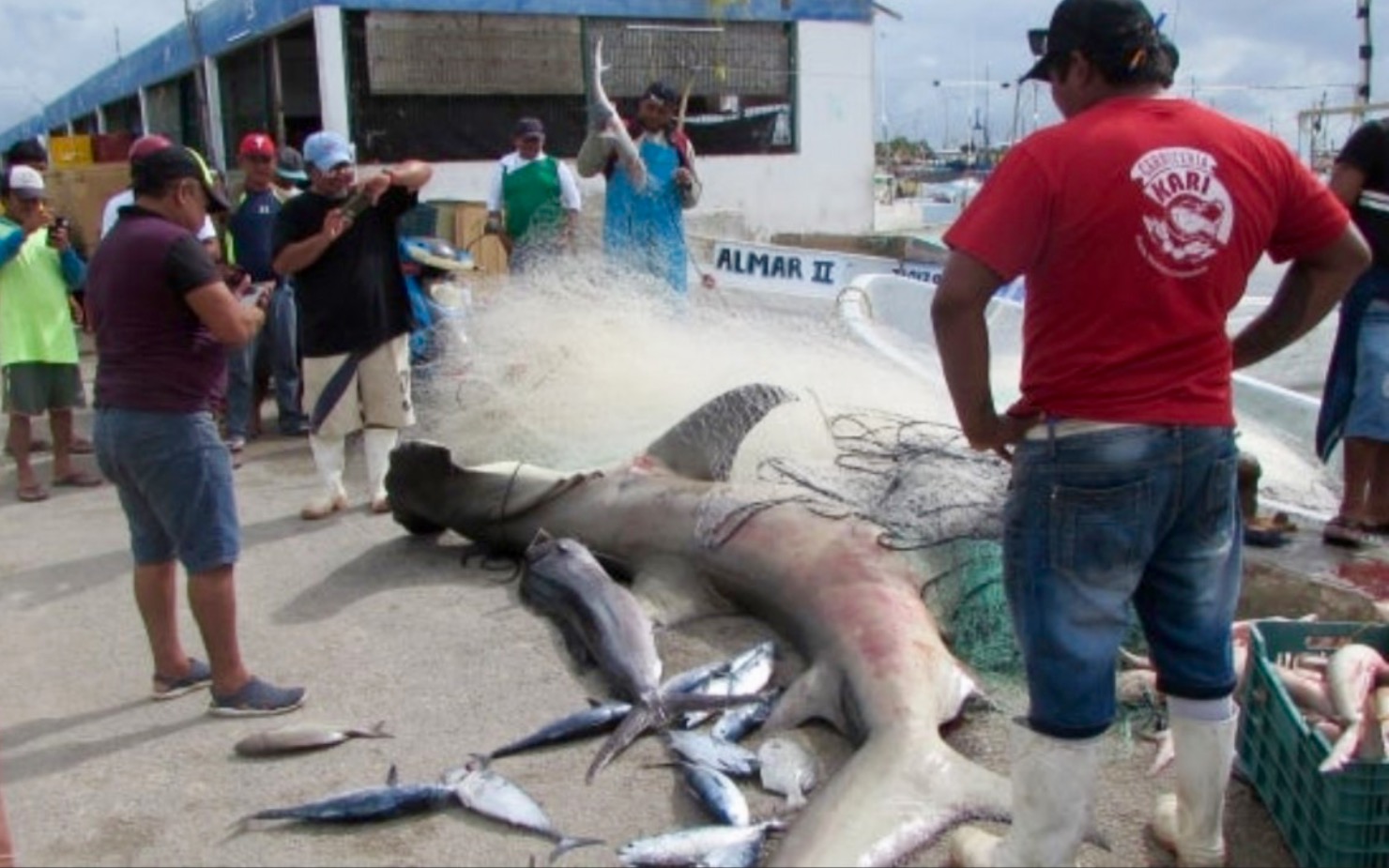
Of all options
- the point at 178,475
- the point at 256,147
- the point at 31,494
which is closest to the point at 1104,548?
the point at 178,475

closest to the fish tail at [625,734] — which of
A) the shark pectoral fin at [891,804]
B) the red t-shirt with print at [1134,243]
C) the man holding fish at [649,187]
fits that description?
the shark pectoral fin at [891,804]

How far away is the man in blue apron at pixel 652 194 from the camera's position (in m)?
8.52

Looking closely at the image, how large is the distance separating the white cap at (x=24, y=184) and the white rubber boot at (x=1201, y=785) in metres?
6.79

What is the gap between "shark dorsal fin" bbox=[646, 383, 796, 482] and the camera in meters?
5.59

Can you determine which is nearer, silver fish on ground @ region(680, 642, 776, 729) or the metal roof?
silver fish on ground @ region(680, 642, 776, 729)

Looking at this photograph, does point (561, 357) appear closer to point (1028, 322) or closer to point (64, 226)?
point (64, 226)

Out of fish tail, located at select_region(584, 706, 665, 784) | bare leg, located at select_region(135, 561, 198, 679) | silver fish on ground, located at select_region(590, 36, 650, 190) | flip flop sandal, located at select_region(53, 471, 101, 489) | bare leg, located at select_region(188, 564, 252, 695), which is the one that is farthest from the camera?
silver fish on ground, located at select_region(590, 36, 650, 190)

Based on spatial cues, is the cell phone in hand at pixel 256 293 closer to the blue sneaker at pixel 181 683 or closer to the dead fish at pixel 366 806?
the blue sneaker at pixel 181 683

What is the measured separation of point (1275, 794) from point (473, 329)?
20.0ft

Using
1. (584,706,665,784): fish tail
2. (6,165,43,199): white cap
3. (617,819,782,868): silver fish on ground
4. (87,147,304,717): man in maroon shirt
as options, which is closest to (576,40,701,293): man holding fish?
(6,165,43,199): white cap

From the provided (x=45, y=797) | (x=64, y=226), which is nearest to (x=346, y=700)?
(x=45, y=797)

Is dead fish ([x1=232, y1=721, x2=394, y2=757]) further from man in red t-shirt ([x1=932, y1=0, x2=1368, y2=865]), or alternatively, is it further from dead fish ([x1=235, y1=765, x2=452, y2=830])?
man in red t-shirt ([x1=932, y1=0, x2=1368, y2=865])

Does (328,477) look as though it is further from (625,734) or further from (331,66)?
(331,66)

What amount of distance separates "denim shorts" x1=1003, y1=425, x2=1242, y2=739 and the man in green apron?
22.0ft
